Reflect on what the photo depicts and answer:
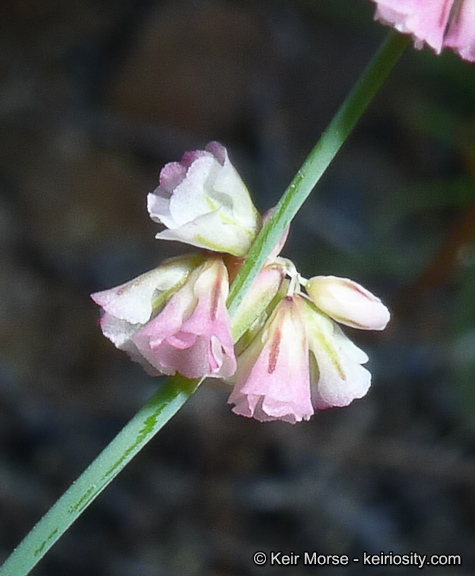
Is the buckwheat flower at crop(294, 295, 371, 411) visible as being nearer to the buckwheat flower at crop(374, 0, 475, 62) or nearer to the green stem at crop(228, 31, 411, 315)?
the green stem at crop(228, 31, 411, 315)

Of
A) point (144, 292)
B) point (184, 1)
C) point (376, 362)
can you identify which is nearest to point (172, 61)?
point (184, 1)

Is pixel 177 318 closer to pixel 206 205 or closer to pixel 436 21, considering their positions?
pixel 206 205

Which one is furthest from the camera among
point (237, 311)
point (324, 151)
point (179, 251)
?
point (179, 251)

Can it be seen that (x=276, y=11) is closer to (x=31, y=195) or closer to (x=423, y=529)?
(x=31, y=195)

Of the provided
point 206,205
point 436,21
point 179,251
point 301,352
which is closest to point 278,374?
point 301,352

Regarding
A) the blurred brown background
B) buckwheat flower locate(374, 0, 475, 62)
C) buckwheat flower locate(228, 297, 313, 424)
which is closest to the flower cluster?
buckwheat flower locate(228, 297, 313, 424)
